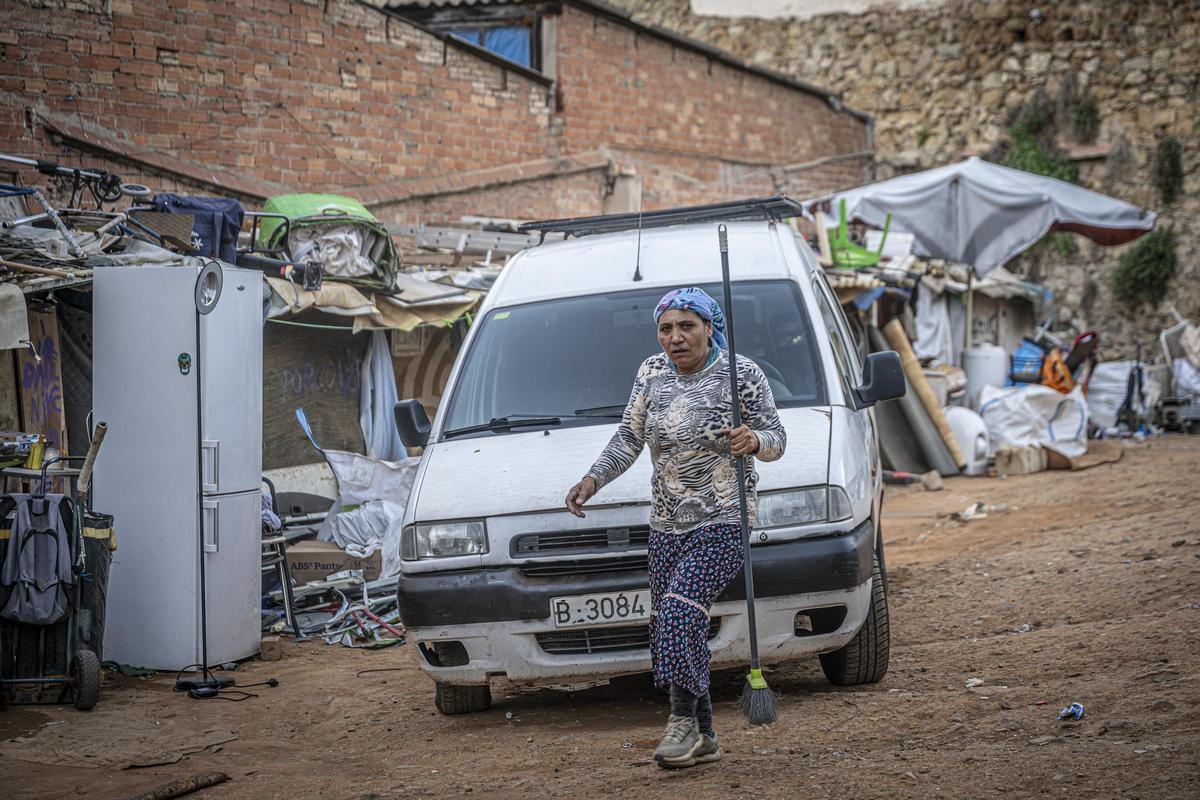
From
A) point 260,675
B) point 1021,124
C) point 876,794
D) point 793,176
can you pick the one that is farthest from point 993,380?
point 876,794

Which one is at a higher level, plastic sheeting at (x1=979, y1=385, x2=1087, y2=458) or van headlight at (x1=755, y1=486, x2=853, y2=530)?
plastic sheeting at (x1=979, y1=385, x2=1087, y2=458)

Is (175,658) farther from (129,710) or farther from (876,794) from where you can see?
(876,794)

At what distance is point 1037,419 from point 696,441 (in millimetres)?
12191

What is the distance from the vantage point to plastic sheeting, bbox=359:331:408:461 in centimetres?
Result: 1095

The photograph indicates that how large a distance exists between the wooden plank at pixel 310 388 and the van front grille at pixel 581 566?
18.8ft

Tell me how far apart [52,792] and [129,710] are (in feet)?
4.86

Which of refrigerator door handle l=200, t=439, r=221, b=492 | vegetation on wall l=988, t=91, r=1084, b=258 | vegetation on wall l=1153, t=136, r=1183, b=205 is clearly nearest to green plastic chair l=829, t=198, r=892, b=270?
vegetation on wall l=988, t=91, r=1084, b=258

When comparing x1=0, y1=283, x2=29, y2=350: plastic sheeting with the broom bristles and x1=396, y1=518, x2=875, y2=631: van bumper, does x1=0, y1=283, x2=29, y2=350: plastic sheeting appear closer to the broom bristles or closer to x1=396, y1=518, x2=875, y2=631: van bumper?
x1=396, y1=518, x2=875, y2=631: van bumper

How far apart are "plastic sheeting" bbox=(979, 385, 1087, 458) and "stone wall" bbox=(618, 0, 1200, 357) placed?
7332 mm

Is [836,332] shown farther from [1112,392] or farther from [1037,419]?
[1112,392]

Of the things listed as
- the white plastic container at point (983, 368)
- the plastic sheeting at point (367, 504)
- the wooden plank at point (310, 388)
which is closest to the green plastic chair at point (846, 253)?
the white plastic container at point (983, 368)

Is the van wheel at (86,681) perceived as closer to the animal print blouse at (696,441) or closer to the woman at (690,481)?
the woman at (690,481)

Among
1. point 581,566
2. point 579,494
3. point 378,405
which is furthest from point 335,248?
point 579,494

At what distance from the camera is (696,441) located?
14.8ft
